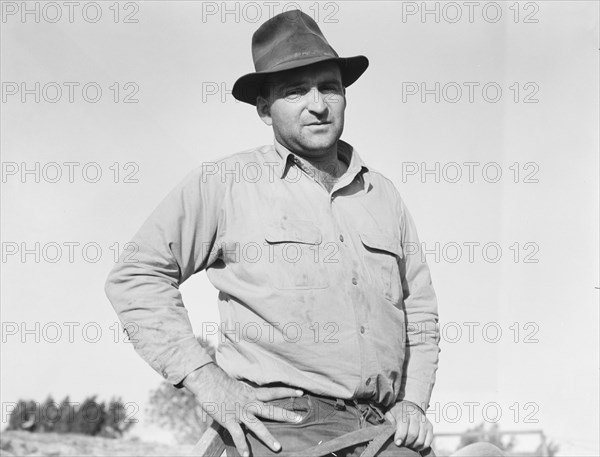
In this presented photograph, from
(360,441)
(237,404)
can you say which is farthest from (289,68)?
(360,441)

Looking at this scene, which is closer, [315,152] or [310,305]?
[310,305]

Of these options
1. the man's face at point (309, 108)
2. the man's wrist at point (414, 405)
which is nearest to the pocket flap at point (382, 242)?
the man's face at point (309, 108)

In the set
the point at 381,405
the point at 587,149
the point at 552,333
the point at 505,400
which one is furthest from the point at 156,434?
the point at 381,405

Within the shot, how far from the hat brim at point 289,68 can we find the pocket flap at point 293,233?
499mm

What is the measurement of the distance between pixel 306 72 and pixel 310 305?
30.3 inches

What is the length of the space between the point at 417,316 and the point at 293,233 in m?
0.59

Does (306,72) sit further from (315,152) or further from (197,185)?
(197,185)

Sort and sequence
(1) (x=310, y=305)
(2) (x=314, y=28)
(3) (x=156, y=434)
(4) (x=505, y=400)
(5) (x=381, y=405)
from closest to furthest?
1. (1) (x=310, y=305)
2. (5) (x=381, y=405)
3. (2) (x=314, y=28)
4. (4) (x=505, y=400)
5. (3) (x=156, y=434)

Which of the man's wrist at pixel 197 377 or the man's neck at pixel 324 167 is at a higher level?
the man's neck at pixel 324 167

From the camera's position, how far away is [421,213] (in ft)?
19.1

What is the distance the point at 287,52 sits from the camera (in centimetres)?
284

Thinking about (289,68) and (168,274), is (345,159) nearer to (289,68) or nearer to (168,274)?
(289,68)

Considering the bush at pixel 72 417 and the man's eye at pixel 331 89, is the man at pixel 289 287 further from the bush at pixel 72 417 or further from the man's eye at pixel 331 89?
the bush at pixel 72 417

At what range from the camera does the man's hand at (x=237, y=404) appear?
2.51 metres
